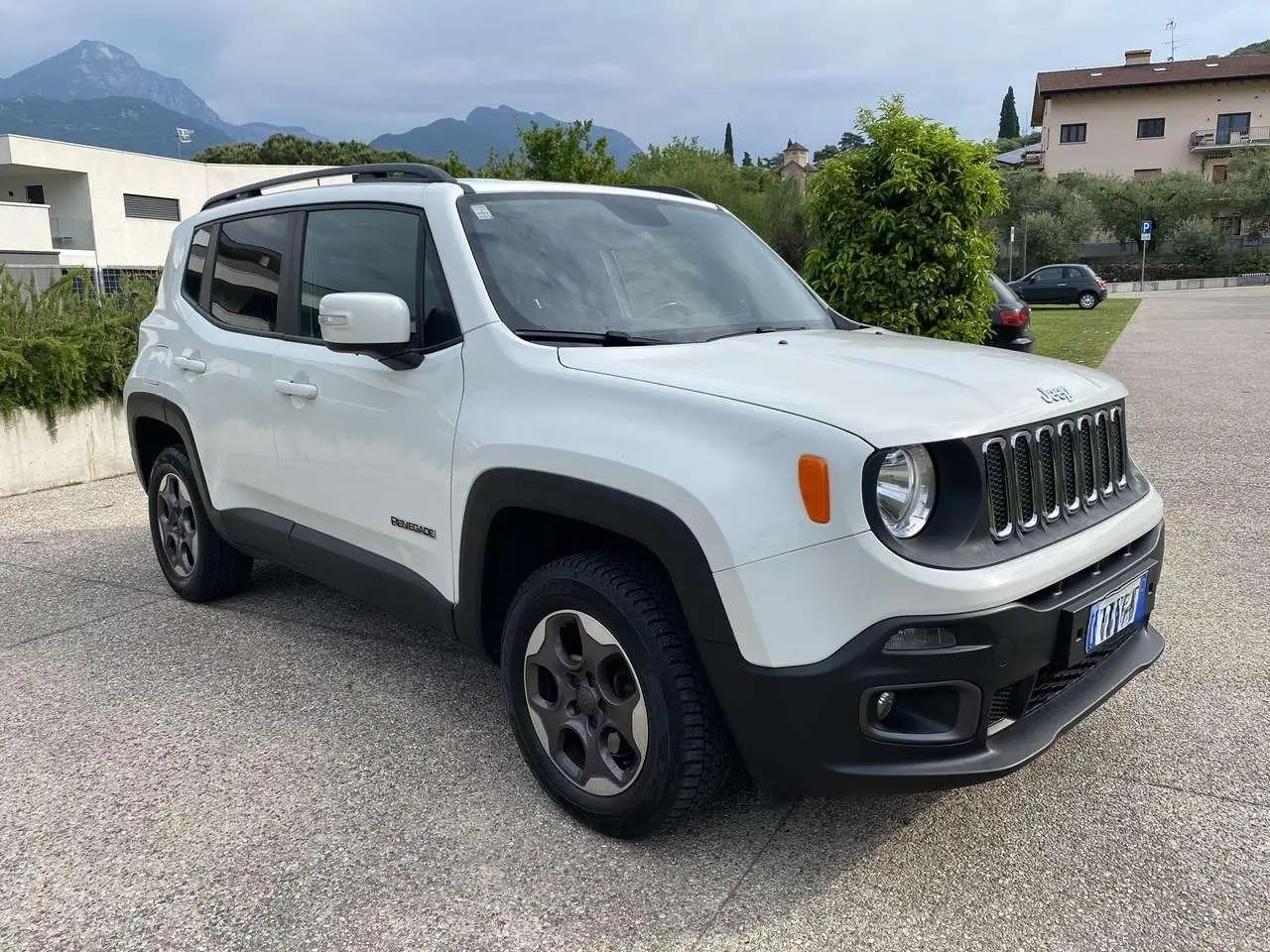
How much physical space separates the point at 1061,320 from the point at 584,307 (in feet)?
78.8

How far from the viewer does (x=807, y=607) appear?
2.25 metres

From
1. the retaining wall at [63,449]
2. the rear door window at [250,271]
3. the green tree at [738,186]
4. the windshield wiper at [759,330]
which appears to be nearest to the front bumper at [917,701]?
the windshield wiper at [759,330]

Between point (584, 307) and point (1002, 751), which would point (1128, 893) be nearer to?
point (1002, 751)

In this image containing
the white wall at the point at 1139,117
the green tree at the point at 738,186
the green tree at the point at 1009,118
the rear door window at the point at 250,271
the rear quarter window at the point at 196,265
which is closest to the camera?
the rear door window at the point at 250,271

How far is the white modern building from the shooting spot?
38.5 m

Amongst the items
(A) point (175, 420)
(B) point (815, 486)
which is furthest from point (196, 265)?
(B) point (815, 486)

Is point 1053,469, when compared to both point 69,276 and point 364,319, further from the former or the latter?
point 69,276

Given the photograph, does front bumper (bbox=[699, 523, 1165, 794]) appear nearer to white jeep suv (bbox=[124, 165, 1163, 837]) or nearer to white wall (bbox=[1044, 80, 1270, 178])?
white jeep suv (bbox=[124, 165, 1163, 837])

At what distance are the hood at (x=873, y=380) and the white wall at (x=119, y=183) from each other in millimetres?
40803

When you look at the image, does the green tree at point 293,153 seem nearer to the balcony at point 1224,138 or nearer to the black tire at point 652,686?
the balcony at point 1224,138

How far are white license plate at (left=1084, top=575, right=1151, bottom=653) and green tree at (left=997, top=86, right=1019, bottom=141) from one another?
376ft

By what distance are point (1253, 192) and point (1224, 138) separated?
15703 mm

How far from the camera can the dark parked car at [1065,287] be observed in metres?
31.1

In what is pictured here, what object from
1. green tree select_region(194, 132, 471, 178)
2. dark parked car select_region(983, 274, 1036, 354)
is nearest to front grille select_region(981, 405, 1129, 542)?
dark parked car select_region(983, 274, 1036, 354)
